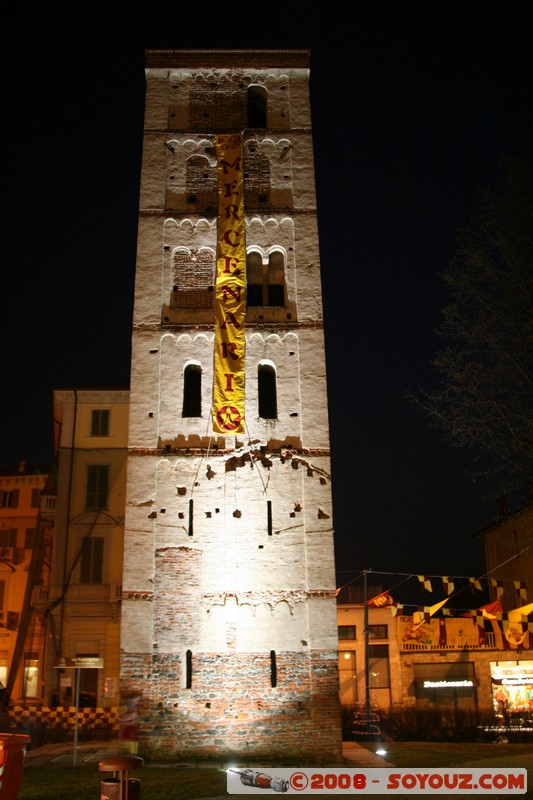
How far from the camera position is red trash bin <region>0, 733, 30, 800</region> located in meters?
9.36

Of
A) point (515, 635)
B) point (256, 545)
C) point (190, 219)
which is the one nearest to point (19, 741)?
point (256, 545)

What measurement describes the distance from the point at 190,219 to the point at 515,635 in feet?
73.5

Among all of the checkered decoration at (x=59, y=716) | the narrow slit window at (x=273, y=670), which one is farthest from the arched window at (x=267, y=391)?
the checkered decoration at (x=59, y=716)

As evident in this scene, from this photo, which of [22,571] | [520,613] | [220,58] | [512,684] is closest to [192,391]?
[220,58]

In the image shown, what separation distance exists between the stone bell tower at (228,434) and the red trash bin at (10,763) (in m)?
9.42

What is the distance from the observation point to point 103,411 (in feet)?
108

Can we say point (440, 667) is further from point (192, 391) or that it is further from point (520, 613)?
point (192, 391)

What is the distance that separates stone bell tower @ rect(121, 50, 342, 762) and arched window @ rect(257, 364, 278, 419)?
6 cm

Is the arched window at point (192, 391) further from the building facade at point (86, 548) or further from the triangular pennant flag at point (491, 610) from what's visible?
the triangular pennant flag at point (491, 610)

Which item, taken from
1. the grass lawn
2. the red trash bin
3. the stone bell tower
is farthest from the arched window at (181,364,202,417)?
the red trash bin

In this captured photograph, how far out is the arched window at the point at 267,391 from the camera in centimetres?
2181

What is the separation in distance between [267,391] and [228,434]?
1983 millimetres

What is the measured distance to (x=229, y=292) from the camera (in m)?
22.2

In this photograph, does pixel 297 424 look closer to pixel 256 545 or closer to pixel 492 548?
pixel 256 545
